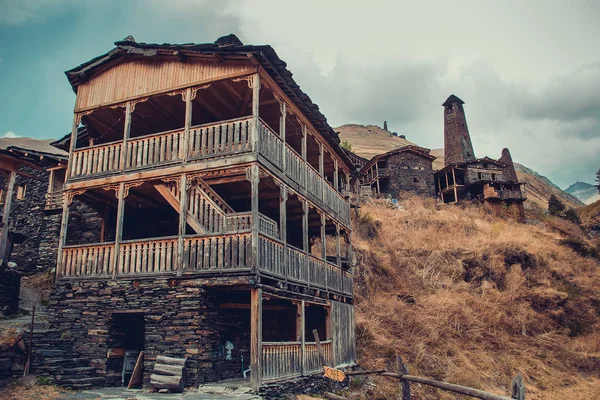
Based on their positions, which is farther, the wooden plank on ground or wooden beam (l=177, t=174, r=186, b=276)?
wooden beam (l=177, t=174, r=186, b=276)

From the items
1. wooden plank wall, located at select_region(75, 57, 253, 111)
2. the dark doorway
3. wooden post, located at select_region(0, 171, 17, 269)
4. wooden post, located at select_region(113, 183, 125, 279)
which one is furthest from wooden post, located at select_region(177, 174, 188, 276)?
wooden post, located at select_region(0, 171, 17, 269)

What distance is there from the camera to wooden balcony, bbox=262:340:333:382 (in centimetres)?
1357

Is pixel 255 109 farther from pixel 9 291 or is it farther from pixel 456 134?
pixel 456 134

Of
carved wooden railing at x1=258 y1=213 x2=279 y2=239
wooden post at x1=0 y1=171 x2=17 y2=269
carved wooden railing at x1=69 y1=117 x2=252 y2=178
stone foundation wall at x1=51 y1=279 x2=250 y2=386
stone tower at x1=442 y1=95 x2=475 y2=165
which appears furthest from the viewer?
stone tower at x1=442 y1=95 x2=475 y2=165

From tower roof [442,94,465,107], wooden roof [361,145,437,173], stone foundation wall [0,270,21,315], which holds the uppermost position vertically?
tower roof [442,94,465,107]

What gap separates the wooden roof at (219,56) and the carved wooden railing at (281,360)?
329 inches

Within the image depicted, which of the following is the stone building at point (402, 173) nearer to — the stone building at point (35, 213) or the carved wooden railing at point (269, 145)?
the stone building at point (35, 213)

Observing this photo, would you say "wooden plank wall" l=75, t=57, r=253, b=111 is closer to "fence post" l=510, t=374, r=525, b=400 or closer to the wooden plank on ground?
the wooden plank on ground

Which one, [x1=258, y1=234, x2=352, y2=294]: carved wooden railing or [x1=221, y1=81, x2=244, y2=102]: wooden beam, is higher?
[x1=221, y1=81, x2=244, y2=102]: wooden beam

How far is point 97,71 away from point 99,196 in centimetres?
454

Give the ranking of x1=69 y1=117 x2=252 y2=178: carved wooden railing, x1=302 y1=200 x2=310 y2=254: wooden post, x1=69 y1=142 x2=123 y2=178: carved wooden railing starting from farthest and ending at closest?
x1=302 y1=200 x2=310 y2=254: wooden post
x1=69 y1=142 x2=123 y2=178: carved wooden railing
x1=69 y1=117 x2=252 y2=178: carved wooden railing

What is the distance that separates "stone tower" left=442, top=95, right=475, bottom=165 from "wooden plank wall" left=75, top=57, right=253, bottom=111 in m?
50.6

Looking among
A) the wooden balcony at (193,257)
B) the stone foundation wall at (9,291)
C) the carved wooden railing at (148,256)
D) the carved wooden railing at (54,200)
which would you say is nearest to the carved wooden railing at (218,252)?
the wooden balcony at (193,257)

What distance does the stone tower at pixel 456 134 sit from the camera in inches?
2442
